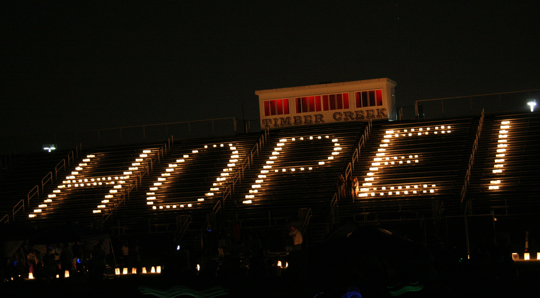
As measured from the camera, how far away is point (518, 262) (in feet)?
67.4

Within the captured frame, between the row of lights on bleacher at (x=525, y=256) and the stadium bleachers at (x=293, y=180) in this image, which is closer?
the row of lights on bleacher at (x=525, y=256)

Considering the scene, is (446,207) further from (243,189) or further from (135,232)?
(135,232)

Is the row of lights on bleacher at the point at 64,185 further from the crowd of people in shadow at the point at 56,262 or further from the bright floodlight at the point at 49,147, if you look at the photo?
the crowd of people in shadow at the point at 56,262

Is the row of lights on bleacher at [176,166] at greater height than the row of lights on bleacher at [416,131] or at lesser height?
lesser

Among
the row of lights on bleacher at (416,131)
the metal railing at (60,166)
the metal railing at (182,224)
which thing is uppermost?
the row of lights on bleacher at (416,131)

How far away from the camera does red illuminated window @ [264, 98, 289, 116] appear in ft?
124

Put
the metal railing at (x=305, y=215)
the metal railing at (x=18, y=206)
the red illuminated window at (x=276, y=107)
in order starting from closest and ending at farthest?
the metal railing at (x=305, y=215)
the metal railing at (x=18, y=206)
the red illuminated window at (x=276, y=107)

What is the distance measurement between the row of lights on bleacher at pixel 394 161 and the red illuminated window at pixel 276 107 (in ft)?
21.8

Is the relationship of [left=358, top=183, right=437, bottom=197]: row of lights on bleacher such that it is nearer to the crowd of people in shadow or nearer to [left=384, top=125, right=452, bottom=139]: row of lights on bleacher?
[left=384, top=125, right=452, bottom=139]: row of lights on bleacher

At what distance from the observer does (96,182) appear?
3488 centimetres

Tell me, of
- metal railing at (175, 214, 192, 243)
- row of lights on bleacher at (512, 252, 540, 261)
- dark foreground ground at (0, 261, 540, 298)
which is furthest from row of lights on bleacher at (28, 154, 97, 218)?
row of lights on bleacher at (512, 252, 540, 261)

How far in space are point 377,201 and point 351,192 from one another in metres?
1.33

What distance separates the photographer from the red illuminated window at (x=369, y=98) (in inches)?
1422

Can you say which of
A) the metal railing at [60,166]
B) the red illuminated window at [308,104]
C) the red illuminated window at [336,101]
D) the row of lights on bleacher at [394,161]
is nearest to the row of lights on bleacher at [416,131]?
the row of lights on bleacher at [394,161]
